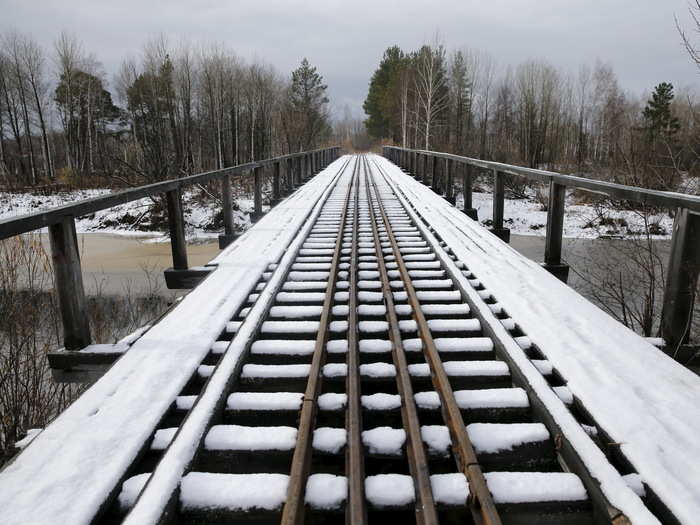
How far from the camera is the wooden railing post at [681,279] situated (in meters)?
3.29

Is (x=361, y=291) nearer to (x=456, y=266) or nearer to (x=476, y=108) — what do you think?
(x=456, y=266)

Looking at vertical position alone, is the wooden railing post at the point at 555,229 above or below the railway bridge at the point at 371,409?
above

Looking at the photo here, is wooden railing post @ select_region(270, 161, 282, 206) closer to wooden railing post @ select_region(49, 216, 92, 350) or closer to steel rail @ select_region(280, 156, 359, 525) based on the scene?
steel rail @ select_region(280, 156, 359, 525)

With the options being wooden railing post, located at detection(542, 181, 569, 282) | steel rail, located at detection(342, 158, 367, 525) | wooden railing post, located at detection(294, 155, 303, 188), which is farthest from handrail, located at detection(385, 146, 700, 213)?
wooden railing post, located at detection(294, 155, 303, 188)

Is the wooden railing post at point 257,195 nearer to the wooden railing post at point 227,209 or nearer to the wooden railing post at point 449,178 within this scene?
the wooden railing post at point 227,209

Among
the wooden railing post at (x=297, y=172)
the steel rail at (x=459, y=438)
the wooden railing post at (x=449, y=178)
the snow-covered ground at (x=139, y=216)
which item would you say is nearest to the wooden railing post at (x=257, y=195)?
the wooden railing post at (x=449, y=178)

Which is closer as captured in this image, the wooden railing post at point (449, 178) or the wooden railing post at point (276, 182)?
the wooden railing post at point (449, 178)

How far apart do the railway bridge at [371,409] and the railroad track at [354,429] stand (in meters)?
0.01

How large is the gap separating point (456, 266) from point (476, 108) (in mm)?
55845

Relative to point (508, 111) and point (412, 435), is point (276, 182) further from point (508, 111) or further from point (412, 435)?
point (508, 111)

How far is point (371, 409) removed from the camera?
2777mm

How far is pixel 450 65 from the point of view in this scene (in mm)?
55594

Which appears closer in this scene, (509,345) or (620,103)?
(509,345)

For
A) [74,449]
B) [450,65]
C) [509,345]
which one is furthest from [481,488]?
[450,65]
